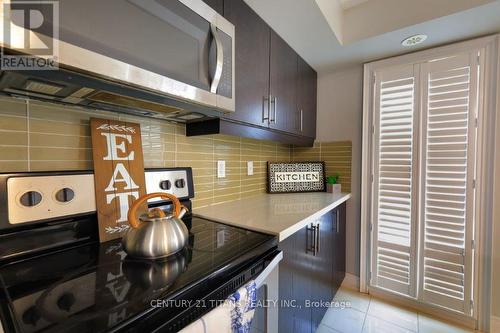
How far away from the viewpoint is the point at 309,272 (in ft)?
4.24

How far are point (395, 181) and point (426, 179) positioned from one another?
202 mm

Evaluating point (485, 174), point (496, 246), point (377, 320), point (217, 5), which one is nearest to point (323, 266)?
point (377, 320)

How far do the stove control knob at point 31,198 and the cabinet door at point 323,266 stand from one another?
1.36m

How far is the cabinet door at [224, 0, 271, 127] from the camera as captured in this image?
3.68ft

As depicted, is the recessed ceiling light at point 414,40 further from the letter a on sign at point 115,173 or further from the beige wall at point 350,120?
the letter a on sign at point 115,173

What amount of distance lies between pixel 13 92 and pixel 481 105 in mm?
2519

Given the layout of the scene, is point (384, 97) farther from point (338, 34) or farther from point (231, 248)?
point (231, 248)

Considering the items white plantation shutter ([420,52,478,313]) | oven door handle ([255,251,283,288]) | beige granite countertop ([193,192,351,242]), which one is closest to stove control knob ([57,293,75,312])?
oven door handle ([255,251,283,288])

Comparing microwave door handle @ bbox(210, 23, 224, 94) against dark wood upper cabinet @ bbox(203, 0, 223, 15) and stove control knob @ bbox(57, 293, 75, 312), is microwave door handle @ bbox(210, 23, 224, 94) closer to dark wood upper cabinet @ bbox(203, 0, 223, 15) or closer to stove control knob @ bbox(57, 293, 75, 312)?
dark wood upper cabinet @ bbox(203, 0, 223, 15)

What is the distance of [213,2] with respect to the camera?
973mm

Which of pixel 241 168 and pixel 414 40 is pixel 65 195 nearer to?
pixel 241 168

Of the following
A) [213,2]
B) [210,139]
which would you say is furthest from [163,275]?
[213,2]

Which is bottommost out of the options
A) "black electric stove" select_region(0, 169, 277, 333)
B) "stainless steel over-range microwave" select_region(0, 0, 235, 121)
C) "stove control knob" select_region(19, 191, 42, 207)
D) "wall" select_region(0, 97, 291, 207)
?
"black electric stove" select_region(0, 169, 277, 333)

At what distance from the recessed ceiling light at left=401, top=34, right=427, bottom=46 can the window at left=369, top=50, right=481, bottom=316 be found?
0.64 feet
